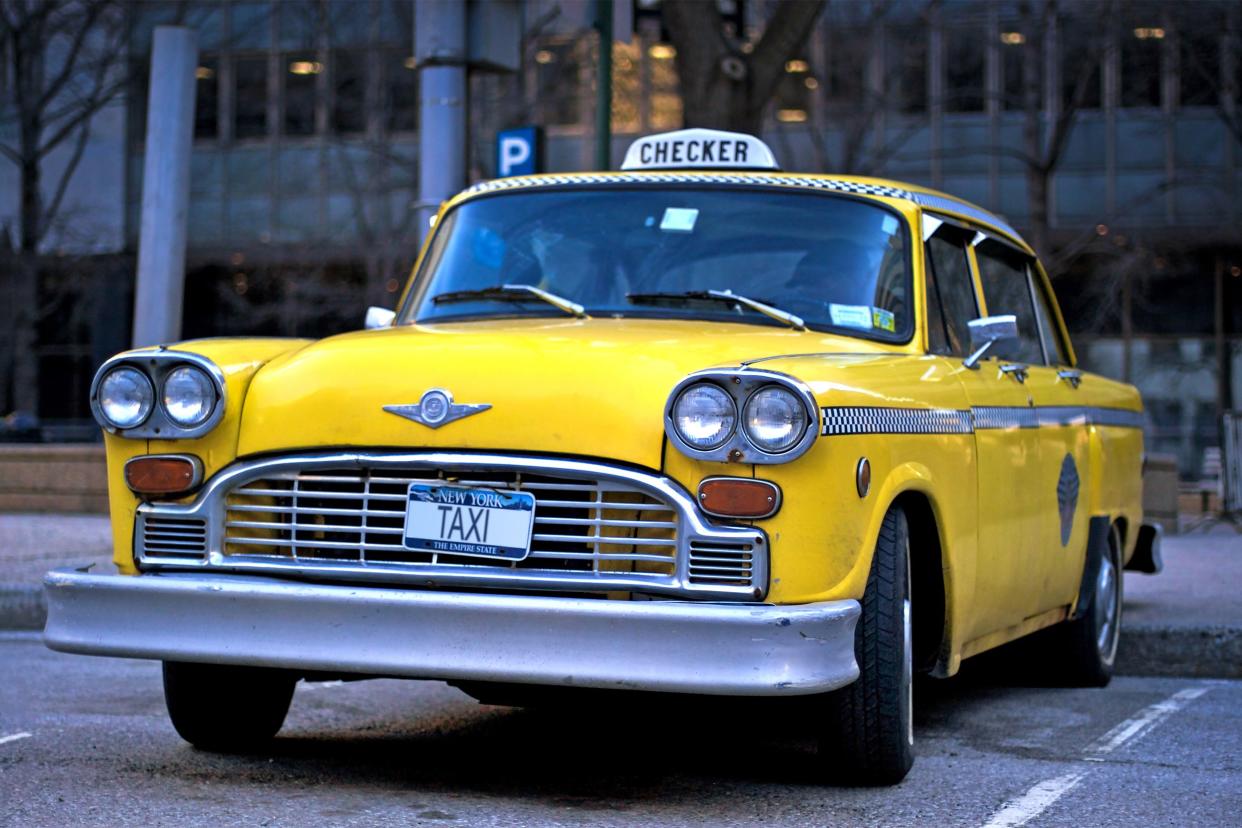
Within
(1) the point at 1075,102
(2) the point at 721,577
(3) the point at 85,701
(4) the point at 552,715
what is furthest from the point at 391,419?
(1) the point at 1075,102

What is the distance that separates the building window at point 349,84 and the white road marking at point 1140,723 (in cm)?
2388

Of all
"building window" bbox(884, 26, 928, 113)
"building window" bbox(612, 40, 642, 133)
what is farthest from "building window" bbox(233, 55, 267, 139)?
"building window" bbox(884, 26, 928, 113)

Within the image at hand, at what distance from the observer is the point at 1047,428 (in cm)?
663

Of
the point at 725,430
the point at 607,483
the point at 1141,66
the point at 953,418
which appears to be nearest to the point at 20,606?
the point at 953,418

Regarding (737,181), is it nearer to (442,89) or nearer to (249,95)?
(442,89)

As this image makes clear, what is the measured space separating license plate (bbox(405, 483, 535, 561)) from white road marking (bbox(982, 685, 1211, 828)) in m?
1.39

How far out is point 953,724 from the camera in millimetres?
6539

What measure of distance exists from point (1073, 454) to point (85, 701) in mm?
3775

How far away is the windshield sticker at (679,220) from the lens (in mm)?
6047

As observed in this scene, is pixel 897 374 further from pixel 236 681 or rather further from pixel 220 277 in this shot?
pixel 220 277

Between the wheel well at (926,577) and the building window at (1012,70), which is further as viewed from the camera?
the building window at (1012,70)

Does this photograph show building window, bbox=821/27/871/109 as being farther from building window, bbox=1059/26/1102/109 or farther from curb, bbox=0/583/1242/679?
curb, bbox=0/583/1242/679

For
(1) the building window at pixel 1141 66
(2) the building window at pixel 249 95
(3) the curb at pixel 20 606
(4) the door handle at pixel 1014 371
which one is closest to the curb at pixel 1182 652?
(4) the door handle at pixel 1014 371

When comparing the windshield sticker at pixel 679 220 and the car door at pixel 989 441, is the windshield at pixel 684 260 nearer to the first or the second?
the windshield sticker at pixel 679 220
